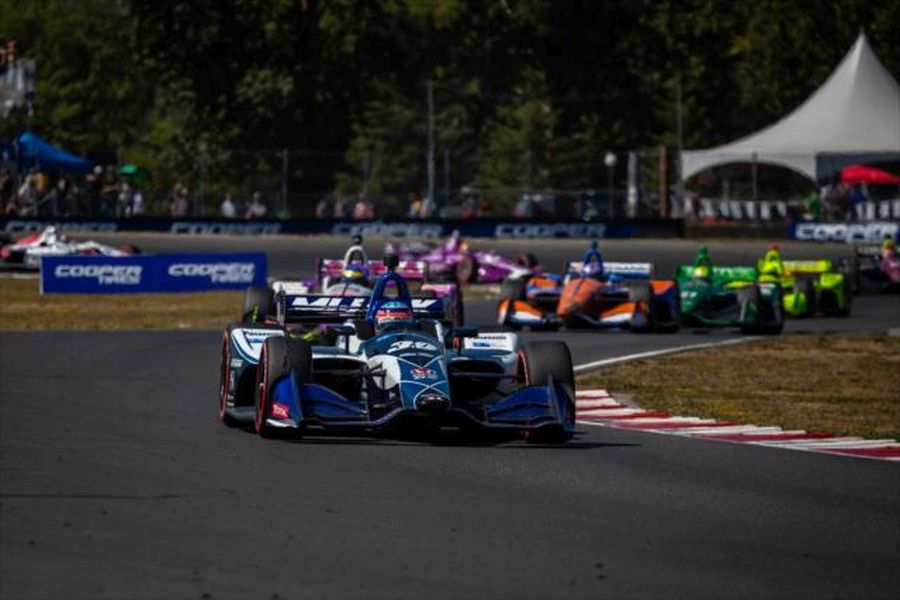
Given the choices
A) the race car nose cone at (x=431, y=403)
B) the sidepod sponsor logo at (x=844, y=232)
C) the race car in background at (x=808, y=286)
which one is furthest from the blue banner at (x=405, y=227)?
the race car nose cone at (x=431, y=403)

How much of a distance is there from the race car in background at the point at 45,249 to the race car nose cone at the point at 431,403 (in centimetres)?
2829

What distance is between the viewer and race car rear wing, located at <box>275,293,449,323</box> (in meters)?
16.9

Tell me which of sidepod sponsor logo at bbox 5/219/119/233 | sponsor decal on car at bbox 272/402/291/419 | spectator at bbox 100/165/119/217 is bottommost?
sponsor decal on car at bbox 272/402/291/419

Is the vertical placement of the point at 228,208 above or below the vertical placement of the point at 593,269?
above

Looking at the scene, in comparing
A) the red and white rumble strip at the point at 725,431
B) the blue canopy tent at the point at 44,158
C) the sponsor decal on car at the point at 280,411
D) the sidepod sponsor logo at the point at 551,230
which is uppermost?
the blue canopy tent at the point at 44,158

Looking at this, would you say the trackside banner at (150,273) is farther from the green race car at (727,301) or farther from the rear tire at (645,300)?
the rear tire at (645,300)

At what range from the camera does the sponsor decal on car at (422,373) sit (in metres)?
14.2

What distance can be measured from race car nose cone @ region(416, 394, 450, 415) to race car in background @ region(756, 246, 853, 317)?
61.0ft

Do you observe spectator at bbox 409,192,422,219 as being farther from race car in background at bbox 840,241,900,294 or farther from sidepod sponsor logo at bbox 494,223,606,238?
race car in background at bbox 840,241,900,294

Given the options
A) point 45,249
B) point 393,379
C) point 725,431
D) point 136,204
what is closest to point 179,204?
point 136,204

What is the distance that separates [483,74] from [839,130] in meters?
29.0

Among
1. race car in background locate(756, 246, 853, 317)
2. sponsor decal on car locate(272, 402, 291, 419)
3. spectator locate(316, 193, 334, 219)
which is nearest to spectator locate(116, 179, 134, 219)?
spectator locate(316, 193, 334, 219)

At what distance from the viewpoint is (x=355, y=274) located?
2355cm

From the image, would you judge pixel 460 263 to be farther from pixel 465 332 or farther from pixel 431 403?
pixel 431 403
